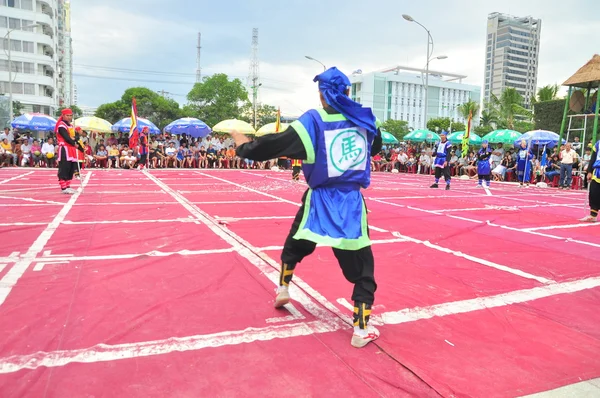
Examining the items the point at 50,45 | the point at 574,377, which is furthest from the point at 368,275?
the point at 50,45

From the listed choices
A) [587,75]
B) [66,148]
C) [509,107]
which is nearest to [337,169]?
[66,148]

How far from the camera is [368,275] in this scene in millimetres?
3229

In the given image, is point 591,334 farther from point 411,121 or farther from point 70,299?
point 411,121

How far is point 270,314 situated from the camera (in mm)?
3646

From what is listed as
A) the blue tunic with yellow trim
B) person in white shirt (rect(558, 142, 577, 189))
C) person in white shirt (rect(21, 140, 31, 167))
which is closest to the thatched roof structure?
person in white shirt (rect(558, 142, 577, 189))

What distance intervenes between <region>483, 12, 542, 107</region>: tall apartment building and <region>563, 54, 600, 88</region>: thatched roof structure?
155279 mm

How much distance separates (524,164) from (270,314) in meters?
19.5

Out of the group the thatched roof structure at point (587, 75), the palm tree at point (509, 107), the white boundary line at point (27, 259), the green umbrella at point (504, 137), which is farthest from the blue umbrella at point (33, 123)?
the palm tree at point (509, 107)

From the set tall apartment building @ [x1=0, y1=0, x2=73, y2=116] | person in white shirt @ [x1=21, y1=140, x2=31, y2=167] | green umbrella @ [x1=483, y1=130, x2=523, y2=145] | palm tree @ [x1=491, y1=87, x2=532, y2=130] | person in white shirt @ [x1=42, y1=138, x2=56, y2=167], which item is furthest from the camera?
tall apartment building @ [x1=0, y1=0, x2=73, y2=116]

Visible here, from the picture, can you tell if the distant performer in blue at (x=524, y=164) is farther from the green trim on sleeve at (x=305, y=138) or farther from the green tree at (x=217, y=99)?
the green tree at (x=217, y=99)

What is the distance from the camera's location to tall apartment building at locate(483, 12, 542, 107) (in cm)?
16150

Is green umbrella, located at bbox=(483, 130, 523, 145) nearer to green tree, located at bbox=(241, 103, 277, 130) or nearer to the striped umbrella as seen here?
the striped umbrella

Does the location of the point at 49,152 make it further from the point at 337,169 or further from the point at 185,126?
the point at 337,169

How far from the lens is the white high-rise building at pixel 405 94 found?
12331 cm
